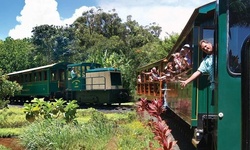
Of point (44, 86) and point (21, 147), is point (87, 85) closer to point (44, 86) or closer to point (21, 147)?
point (44, 86)

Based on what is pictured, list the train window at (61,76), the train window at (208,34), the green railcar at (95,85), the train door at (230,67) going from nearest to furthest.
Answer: the train door at (230,67), the train window at (208,34), the green railcar at (95,85), the train window at (61,76)

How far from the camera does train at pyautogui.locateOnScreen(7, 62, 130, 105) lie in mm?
23203

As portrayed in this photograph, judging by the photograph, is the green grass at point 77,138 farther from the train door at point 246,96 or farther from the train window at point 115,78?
the train window at point 115,78

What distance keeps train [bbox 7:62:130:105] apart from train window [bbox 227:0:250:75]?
19.0m

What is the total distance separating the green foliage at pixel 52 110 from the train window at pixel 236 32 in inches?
263

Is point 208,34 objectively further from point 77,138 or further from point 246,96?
point 246,96

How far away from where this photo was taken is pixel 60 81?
26.6m

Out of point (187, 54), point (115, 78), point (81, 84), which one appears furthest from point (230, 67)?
point (81, 84)

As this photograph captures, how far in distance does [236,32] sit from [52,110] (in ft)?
23.2

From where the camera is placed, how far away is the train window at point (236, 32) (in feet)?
12.5

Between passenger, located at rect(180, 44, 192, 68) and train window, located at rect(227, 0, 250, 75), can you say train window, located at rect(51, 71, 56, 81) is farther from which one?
train window, located at rect(227, 0, 250, 75)

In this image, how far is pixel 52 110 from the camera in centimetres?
1006

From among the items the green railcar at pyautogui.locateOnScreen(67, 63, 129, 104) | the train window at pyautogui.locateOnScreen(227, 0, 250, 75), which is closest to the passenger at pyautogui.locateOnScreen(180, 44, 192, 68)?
the train window at pyautogui.locateOnScreen(227, 0, 250, 75)

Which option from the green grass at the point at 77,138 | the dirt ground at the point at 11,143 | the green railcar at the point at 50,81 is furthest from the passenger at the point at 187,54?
the green railcar at the point at 50,81
